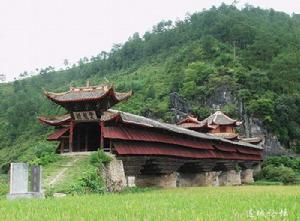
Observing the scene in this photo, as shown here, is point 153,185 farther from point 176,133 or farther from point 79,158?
point 79,158

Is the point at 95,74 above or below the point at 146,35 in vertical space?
below

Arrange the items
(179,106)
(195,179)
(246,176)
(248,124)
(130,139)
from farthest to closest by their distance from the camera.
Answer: (179,106) < (248,124) < (246,176) < (195,179) < (130,139)

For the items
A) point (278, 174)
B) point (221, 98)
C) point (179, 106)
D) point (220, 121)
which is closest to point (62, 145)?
point (278, 174)

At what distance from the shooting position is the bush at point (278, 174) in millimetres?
38772

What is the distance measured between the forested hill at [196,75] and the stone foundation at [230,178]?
15.5 metres

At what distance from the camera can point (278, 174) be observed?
4116cm

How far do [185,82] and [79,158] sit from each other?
160 feet

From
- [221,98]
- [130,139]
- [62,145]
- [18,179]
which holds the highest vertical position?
[221,98]

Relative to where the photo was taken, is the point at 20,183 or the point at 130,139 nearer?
the point at 20,183

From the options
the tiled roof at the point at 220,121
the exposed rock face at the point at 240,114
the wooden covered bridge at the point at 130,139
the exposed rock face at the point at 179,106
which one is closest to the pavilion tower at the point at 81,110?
the wooden covered bridge at the point at 130,139

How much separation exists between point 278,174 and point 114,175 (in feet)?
77.1

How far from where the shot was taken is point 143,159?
79.0ft

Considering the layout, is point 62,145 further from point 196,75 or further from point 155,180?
point 196,75

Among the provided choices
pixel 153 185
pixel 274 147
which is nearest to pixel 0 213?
pixel 153 185
